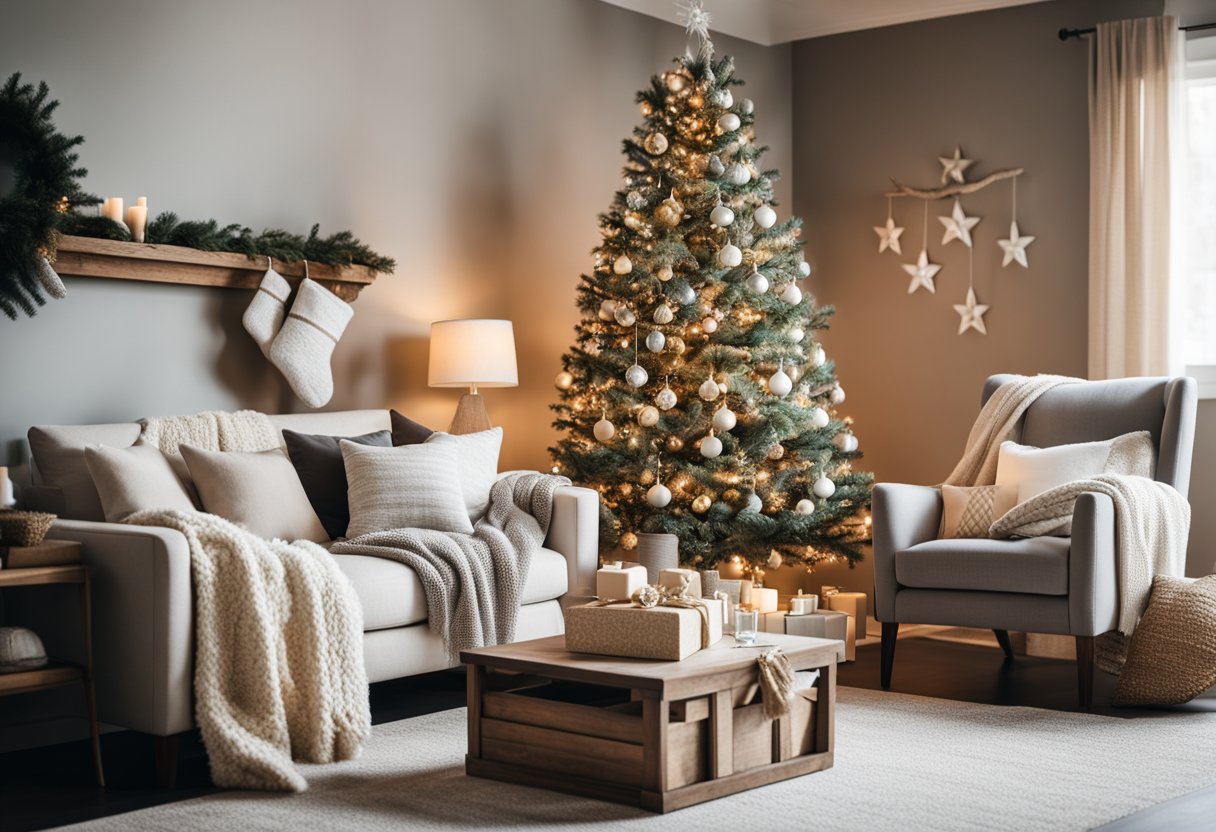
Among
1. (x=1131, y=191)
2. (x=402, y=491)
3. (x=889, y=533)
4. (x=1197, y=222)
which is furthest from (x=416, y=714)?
(x=1197, y=222)

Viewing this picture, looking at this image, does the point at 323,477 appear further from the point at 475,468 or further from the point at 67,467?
the point at 67,467

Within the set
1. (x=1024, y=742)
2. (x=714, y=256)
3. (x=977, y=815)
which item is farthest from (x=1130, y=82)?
(x=977, y=815)

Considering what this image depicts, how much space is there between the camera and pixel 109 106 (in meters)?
3.99

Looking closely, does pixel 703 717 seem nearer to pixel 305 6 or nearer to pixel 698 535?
pixel 698 535

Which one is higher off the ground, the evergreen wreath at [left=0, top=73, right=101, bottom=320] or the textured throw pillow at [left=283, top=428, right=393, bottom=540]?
the evergreen wreath at [left=0, top=73, right=101, bottom=320]

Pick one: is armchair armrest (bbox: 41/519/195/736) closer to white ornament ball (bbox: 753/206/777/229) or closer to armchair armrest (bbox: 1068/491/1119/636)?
armchair armrest (bbox: 1068/491/1119/636)

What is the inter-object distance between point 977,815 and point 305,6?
11.0ft

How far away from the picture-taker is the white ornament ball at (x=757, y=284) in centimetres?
488

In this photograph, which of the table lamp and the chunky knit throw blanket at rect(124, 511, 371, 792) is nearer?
the chunky knit throw blanket at rect(124, 511, 371, 792)

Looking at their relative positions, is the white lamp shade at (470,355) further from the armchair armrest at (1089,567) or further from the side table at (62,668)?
the armchair armrest at (1089,567)

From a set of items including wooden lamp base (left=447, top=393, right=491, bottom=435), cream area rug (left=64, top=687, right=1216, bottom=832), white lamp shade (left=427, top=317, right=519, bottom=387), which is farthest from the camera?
wooden lamp base (left=447, top=393, right=491, bottom=435)

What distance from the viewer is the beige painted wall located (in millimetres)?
3939

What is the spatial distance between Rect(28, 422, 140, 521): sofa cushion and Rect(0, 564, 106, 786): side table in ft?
1.58

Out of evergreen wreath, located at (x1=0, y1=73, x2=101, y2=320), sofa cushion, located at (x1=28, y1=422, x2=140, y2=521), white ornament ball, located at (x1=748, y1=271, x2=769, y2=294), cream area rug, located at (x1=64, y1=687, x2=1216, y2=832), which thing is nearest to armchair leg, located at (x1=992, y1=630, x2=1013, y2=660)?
cream area rug, located at (x1=64, y1=687, x2=1216, y2=832)
